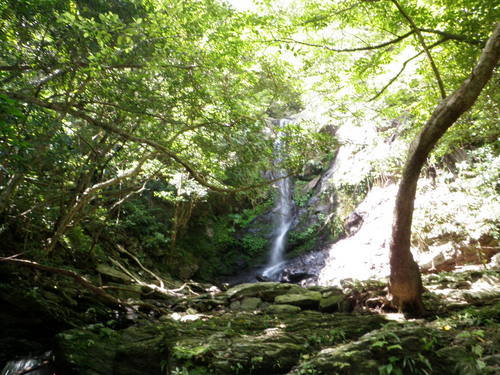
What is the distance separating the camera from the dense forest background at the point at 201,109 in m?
4.38

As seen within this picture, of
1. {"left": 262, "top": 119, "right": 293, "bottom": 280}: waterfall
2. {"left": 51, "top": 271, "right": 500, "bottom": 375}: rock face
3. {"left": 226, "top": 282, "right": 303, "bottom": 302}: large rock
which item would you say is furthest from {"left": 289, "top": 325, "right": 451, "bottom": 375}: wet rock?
{"left": 262, "top": 119, "right": 293, "bottom": 280}: waterfall

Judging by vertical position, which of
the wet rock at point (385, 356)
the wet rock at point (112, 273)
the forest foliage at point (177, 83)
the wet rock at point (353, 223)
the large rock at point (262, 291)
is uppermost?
the forest foliage at point (177, 83)

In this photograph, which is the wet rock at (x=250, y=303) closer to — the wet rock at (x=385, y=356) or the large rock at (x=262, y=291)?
the large rock at (x=262, y=291)

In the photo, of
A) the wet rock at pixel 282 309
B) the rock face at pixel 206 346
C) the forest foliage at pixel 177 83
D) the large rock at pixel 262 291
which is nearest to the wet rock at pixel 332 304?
the wet rock at pixel 282 309

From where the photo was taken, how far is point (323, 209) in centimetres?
1487

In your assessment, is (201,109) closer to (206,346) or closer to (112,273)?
(206,346)

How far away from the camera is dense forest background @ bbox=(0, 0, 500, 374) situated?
A: 4383 millimetres

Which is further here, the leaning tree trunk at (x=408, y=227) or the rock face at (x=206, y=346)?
the leaning tree trunk at (x=408, y=227)

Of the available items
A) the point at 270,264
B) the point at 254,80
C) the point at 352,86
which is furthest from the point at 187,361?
the point at 270,264

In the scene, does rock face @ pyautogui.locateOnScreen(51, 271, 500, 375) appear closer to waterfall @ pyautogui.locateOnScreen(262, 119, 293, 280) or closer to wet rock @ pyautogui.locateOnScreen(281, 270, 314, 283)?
wet rock @ pyautogui.locateOnScreen(281, 270, 314, 283)

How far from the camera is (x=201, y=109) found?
555 cm

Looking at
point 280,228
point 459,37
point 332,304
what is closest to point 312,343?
point 332,304

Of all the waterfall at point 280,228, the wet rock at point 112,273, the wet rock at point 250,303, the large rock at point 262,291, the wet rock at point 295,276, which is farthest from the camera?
the waterfall at point 280,228

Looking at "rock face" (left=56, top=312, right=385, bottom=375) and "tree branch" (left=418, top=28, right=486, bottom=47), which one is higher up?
"tree branch" (left=418, top=28, right=486, bottom=47)
